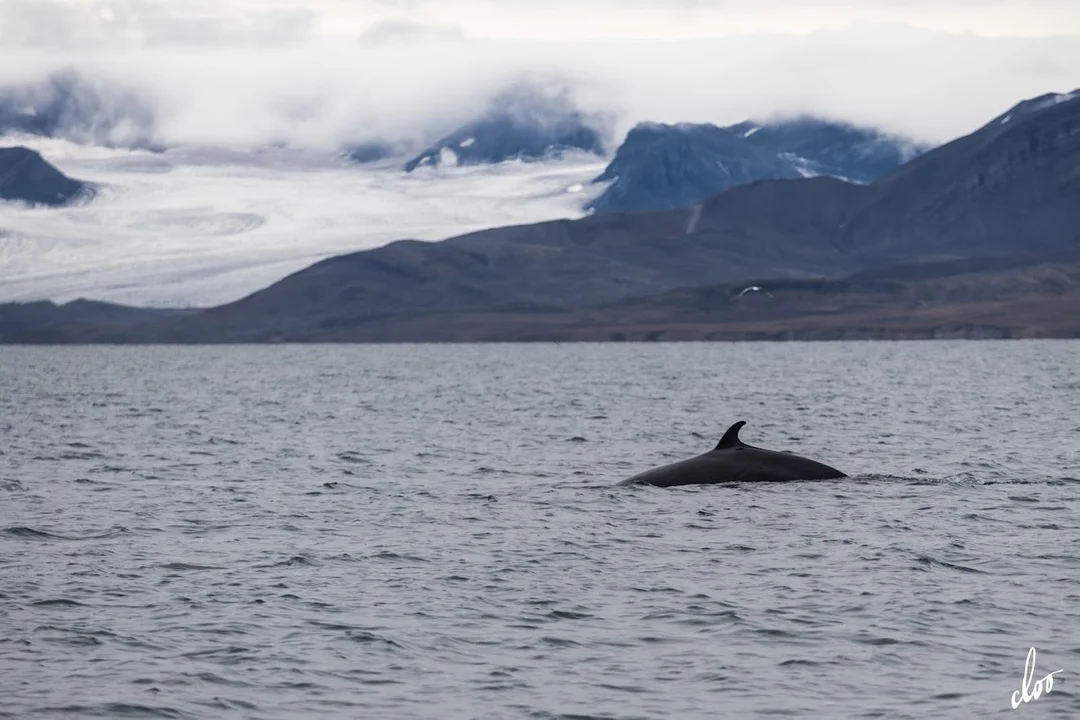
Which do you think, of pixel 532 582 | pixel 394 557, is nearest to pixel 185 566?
pixel 394 557

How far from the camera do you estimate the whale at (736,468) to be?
3897 centimetres

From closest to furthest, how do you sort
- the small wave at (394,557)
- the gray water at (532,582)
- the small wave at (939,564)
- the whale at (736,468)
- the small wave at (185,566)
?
the gray water at (532,582)
the small wave at (939,564)
the small wave at (185,566)
the small wave at (394,557)
the whale at (736,468)

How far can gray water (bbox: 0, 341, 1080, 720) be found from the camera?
2041 cm

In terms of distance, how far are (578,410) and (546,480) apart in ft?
128

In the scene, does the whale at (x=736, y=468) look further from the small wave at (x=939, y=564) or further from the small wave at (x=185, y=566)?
the small wave at (x=185, y=566)

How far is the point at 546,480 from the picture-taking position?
44500 millimetres

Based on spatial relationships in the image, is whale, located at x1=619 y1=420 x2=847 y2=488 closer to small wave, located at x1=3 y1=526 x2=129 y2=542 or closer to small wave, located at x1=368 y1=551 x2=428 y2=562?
small wave, located at x1=368 y1=551 x2=428 y2=562

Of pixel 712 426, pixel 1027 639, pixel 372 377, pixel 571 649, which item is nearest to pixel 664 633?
pixel 571 649

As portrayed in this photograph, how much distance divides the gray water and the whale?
62 cm

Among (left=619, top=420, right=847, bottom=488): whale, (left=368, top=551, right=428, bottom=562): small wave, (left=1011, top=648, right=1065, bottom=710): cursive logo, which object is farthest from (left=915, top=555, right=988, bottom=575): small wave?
(left=619, top=420, right=847, bottom=488): whale

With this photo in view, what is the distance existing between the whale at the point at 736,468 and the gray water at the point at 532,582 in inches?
24.6

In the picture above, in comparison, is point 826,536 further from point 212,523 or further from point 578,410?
point 578,410

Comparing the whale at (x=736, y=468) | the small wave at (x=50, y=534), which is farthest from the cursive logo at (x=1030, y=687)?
the small wave at (x=50, y=534)

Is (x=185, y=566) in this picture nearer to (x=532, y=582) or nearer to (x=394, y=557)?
(x=394, y=557)
